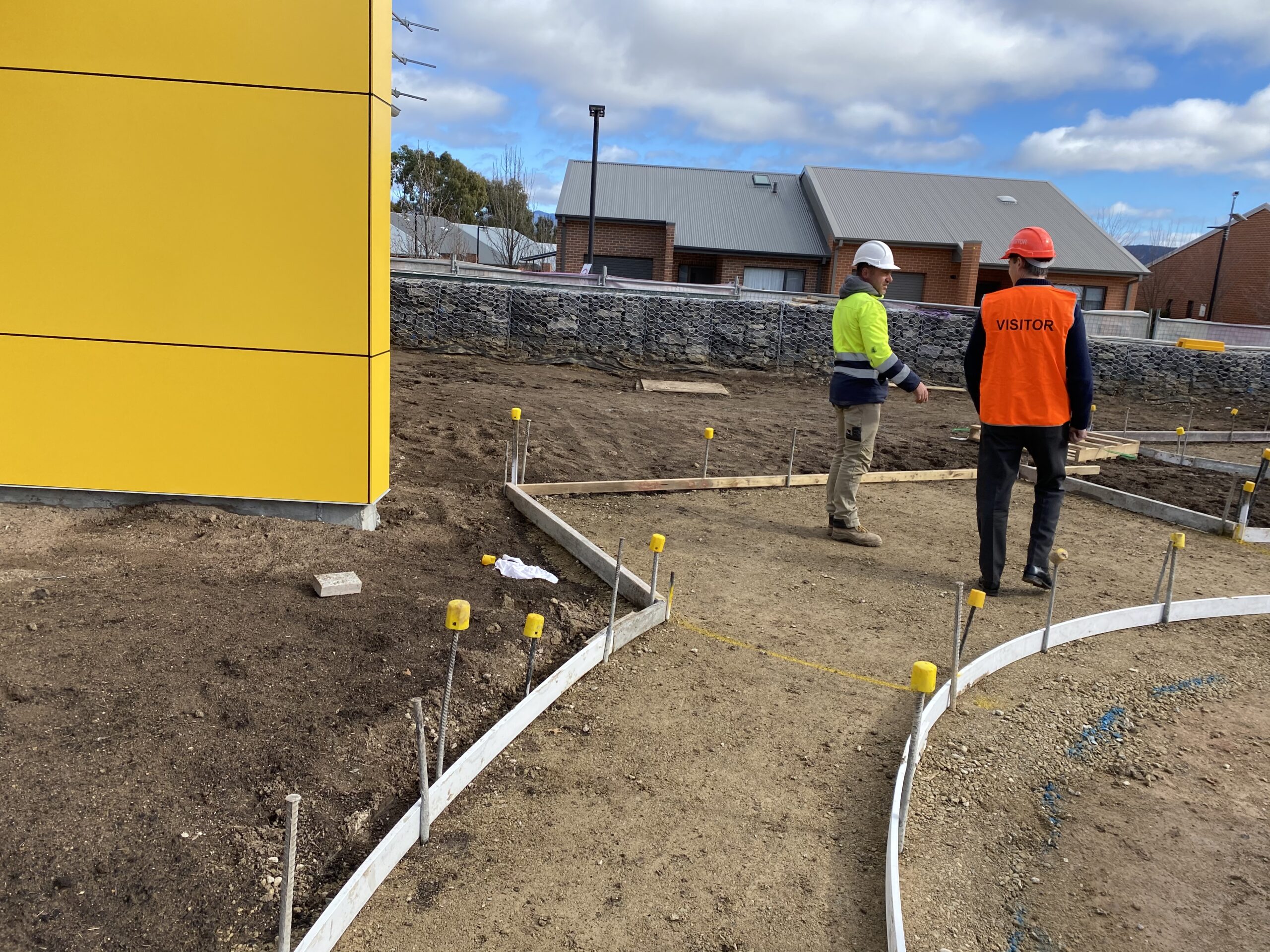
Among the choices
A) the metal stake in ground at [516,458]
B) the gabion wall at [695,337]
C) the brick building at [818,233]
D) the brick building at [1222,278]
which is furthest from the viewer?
the brick building at [1222,278]

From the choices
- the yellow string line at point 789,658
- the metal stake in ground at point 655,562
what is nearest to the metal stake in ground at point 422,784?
the metal stake in ground at point 655,562

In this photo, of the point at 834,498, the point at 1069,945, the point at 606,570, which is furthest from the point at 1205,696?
the point at 606,570

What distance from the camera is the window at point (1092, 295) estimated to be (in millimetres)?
26453

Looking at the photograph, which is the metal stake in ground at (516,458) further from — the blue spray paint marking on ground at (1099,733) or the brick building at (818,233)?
the brick building at (818,233)

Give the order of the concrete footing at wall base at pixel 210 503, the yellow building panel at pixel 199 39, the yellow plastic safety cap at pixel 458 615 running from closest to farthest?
the yellow plastic safety cap at pixel 458 615 < the yellow building panel at pixel 199 39 < the concrete footing at wall base at pixel 210 503

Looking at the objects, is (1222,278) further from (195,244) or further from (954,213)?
(195,244)

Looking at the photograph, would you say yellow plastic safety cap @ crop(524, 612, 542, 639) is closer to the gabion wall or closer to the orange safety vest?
the orange safety vest

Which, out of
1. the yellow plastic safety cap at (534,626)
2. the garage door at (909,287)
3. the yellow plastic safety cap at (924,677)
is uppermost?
the garage door at (909,287)

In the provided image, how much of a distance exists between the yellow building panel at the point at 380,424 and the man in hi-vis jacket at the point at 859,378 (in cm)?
302

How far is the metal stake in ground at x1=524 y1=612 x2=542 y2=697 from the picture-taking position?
3.32 meters

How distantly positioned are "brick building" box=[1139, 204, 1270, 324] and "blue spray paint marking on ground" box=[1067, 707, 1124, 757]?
3340cm

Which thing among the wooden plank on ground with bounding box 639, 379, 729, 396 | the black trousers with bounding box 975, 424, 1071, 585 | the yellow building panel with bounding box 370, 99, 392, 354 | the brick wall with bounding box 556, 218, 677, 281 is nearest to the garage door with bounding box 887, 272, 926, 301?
the brick wall with bounding box 556, 218, 677, 281

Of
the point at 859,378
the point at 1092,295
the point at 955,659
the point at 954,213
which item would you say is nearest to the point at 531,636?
the point at 955,659

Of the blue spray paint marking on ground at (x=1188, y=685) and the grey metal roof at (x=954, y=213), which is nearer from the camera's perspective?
the blue spray paint marking on ground at (x=1188, y=685)
